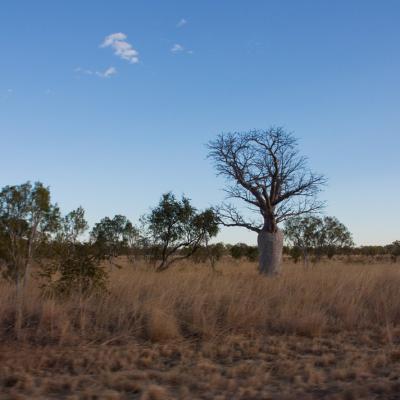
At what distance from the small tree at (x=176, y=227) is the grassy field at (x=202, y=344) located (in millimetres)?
8817

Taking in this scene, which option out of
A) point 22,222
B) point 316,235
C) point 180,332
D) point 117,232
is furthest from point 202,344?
point 316,235

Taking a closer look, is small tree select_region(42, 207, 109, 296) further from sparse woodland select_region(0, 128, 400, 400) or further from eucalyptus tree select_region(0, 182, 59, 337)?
eucalyptus tree select_region(0, 182, 59, 337)

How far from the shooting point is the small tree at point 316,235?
103 ft

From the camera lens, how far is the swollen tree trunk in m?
14.4

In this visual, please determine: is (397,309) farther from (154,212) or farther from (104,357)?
(154,212)

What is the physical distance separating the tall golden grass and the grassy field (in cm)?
2

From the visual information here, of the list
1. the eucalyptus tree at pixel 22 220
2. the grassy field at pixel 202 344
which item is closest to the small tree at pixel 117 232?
the eucalyptus tree at pixel 22 220

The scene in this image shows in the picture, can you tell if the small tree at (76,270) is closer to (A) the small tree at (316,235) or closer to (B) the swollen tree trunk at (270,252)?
(B) the swollen tree trunk at (270,252)

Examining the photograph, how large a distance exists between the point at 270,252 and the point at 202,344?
8674 millimetres

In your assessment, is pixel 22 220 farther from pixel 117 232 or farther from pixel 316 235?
pixel 316 235

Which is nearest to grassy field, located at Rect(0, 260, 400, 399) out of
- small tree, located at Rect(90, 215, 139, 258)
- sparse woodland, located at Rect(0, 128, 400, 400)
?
sparse woodland, located at Rect(0, 128, 400, 400)

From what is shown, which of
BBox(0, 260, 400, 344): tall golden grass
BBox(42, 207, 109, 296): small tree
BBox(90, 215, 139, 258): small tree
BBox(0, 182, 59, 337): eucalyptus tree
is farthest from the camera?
BBox(90, 215, 139, 258): small tree

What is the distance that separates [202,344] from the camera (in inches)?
241

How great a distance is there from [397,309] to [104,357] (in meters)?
5.15
